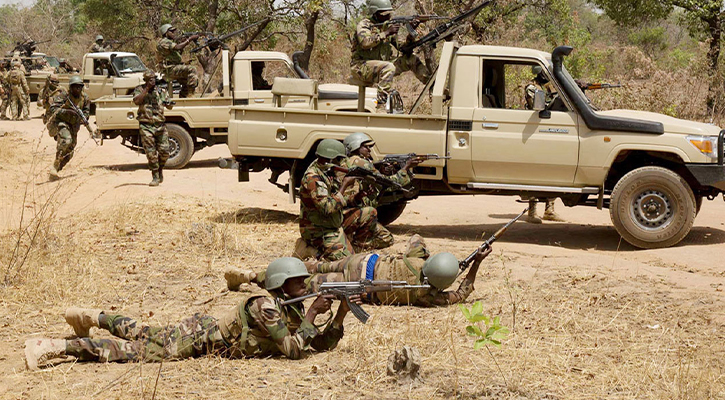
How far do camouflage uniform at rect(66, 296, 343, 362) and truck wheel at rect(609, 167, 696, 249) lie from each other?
4.22 m

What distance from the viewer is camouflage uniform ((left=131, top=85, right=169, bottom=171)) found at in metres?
12.8

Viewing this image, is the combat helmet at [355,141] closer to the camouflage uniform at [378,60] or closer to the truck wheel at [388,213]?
the camouflage uniform at [378,60]

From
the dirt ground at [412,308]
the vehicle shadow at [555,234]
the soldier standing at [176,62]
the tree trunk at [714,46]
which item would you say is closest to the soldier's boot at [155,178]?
the dirt ground at [412,308]

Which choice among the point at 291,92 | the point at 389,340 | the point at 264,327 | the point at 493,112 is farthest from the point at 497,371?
the point at 291,92

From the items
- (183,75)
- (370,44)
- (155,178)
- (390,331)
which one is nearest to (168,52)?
(183,75)

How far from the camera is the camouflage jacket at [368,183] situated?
810 centimetres

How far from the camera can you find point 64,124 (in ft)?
45.9

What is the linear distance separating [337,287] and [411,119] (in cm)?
417

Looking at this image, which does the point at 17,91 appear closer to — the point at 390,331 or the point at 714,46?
the point at 714,46

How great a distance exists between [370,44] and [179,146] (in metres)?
5.74

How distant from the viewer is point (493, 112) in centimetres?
866

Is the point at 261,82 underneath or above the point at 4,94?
above

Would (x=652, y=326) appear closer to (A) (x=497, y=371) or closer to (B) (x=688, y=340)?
(B) (x=688, y=340)

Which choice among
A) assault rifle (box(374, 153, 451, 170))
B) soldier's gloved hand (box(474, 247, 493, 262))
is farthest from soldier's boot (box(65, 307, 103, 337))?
assault rifle (box(374, 153, 451, 170))
